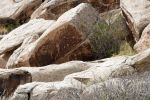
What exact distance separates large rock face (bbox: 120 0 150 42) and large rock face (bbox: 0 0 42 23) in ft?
19.5

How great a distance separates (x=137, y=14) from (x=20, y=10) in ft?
24.9

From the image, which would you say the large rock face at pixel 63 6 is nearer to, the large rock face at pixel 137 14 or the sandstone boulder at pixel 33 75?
the large rock face at pixel 137 14

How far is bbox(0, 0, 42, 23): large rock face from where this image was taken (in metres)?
19.9

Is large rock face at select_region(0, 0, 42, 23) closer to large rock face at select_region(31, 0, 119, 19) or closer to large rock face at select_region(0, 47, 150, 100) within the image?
large rock face at select_region(31, 0, 119, 19)

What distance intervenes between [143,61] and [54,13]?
772 centimetres

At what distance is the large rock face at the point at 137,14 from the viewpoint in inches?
519

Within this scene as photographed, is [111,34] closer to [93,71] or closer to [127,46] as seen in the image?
[127,46]

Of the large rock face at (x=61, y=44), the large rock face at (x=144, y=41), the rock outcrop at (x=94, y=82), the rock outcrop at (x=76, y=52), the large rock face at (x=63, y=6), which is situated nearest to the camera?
the rock outcrop at (x=94, y=82)

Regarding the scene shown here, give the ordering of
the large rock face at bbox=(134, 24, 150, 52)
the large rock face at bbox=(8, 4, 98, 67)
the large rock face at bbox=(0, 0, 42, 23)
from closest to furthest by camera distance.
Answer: the large rock face at bbox=(134, 24, 150, 52) < the large rock face at bbox=(8, 4, 98, 67) < the large rock face at bbox=(0, 0, 42, 23)

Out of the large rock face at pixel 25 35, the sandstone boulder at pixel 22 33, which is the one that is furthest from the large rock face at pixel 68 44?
the sandstone boulder at pixel 22 33

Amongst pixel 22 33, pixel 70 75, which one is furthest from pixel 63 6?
pixel 70 75

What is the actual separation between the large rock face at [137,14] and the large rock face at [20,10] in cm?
595

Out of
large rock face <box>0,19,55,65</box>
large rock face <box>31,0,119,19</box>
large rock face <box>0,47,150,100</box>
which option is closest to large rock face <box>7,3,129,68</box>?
large rock face <box>0,19,55,65</box>

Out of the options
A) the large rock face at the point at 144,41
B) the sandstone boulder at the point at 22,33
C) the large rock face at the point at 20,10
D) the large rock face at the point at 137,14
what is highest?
the large rock face at the point at 137,14
